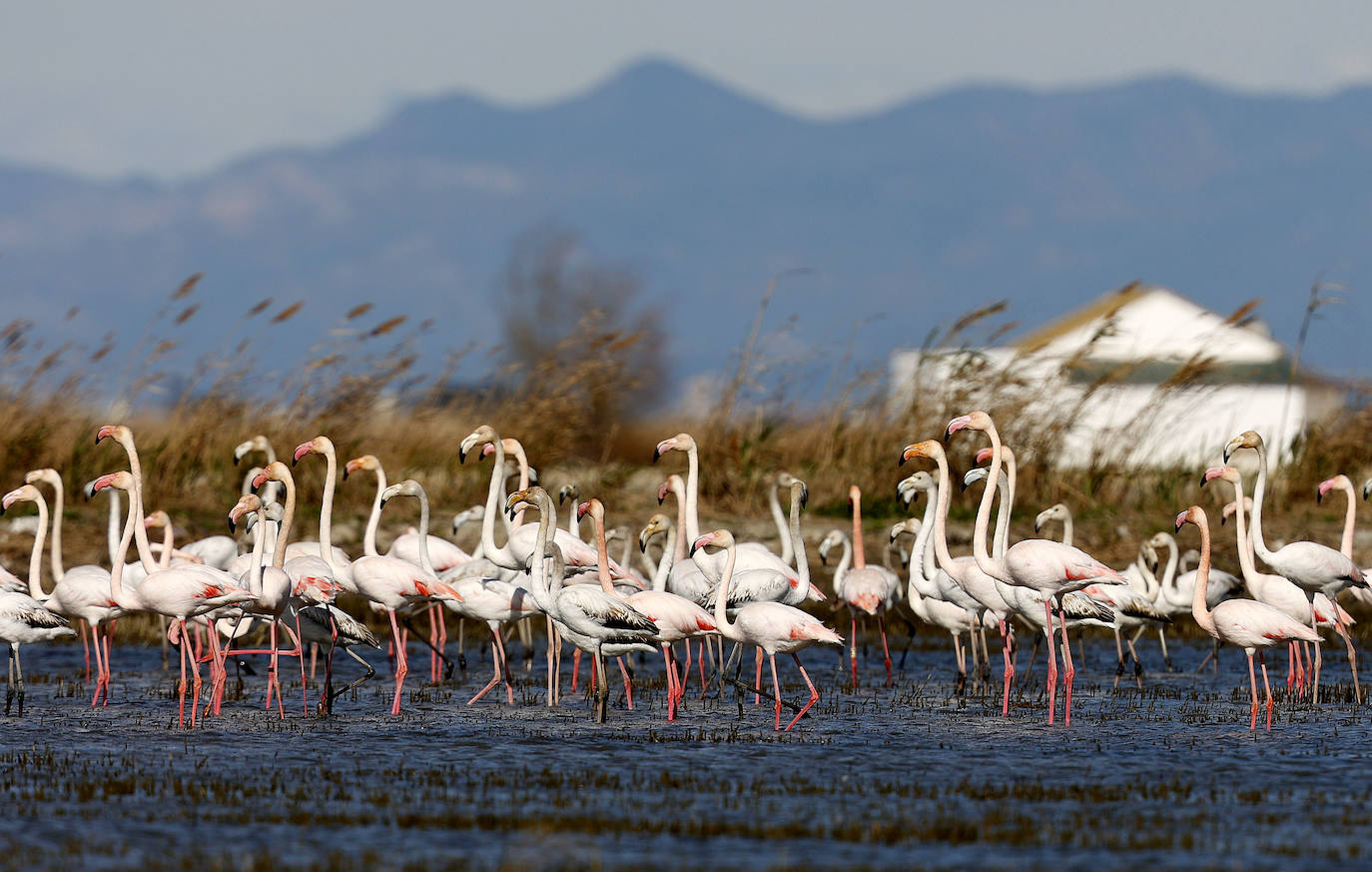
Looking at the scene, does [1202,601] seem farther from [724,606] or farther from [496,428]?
[496,428]

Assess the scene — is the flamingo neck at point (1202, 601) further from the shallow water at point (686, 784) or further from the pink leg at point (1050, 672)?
the pink leg at point (1050, 672)

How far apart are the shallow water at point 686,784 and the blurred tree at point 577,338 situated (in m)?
8.47

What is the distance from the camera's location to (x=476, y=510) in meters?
15.9

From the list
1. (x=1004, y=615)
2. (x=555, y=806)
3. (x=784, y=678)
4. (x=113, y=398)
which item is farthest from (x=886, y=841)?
(x=113, y=398)

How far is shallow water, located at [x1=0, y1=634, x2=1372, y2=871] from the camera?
7.10 m

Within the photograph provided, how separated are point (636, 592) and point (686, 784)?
4076 millimetres

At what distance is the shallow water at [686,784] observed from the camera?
7098 millimetres

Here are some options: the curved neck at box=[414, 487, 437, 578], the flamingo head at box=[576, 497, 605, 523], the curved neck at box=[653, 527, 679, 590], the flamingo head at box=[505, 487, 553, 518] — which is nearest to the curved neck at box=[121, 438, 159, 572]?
the curved neck at box=[414, 487, 437, 578]

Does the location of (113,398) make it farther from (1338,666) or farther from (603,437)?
(1338,666)

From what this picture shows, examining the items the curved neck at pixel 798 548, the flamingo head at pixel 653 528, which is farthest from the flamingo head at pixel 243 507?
the curved neck at pixel 798 548

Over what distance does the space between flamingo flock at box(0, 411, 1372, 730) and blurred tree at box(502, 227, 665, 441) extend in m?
5.79

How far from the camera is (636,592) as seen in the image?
41.6 feet

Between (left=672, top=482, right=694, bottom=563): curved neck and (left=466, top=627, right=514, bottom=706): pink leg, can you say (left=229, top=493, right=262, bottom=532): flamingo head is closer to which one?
(left=466, top=627, right=514, bottom=706): pink leg

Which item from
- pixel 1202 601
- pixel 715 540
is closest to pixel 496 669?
pixel 715 540
